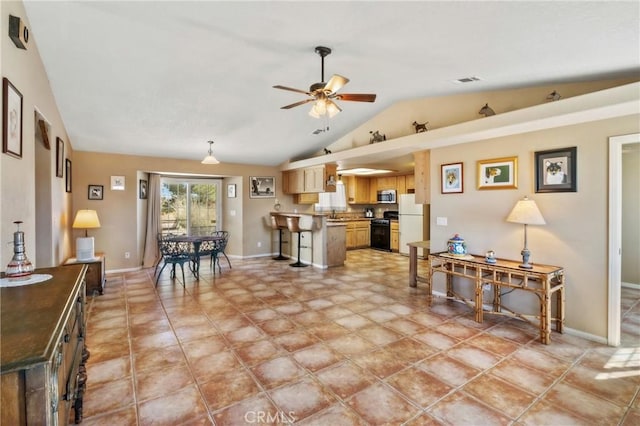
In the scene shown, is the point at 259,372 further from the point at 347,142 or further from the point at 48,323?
the point at 347,142

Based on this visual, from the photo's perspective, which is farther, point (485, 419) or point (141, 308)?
point (141, 308)

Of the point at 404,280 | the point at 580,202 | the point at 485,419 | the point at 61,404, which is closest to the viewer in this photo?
the point at 61,404

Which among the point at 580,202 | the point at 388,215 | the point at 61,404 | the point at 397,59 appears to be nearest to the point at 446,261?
the point at 580,202

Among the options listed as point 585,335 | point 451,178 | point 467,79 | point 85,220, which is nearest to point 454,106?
point 467,79

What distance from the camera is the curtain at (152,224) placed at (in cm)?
661

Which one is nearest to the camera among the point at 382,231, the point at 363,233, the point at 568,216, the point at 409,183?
the point at 568,216

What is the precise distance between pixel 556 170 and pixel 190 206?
7178mm

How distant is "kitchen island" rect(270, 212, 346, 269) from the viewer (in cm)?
641

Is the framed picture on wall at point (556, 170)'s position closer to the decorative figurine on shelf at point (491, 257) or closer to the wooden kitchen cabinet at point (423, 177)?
the decorative figurine on shelf at point (491, 257)

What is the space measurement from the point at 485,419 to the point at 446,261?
2.15 metres

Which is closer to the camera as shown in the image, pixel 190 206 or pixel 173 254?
pixel 173 254

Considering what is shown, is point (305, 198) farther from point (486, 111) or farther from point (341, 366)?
point (341, 366)

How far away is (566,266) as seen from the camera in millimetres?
3213

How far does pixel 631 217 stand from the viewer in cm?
471
